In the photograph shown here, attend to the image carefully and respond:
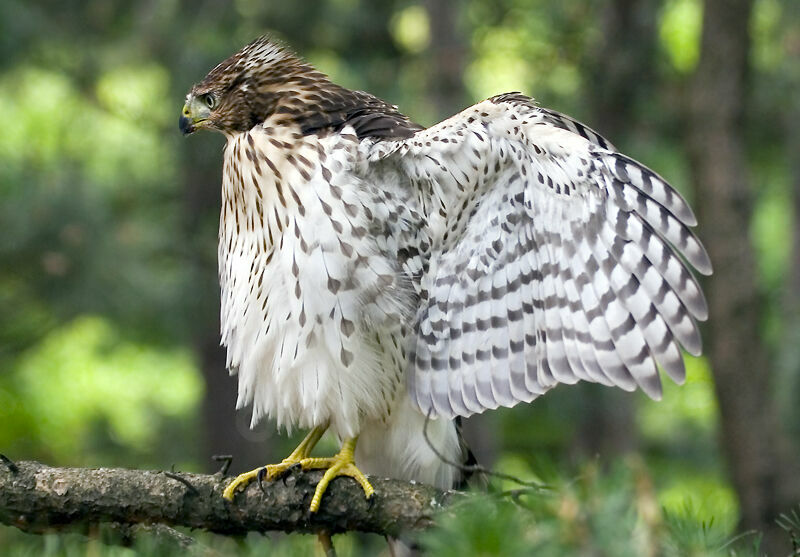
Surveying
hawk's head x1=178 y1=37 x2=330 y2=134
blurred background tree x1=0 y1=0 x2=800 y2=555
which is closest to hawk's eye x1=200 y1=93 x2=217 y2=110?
hawk's head x1=178 y1=37 x2=330 y2=134

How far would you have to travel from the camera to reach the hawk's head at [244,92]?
387 centimetres

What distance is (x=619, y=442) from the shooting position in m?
8.70

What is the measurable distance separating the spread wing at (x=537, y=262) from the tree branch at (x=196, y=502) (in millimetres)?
605

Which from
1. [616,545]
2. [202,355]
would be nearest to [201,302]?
[202,355]

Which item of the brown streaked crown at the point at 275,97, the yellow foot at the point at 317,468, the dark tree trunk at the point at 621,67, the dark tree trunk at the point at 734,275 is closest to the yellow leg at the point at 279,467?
the yellow foot at the point at 317,468

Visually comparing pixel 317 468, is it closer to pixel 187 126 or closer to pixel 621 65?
pixel 187 126

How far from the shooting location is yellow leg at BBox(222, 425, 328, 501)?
3.10 meters

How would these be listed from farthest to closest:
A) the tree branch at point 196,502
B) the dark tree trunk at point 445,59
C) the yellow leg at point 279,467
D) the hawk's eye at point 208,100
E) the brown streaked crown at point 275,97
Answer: the dark tree trunk at point 445,59 → the hawk's eye at point 208,100 → the brown streaked crown at point 275,97 → the yellow leg at point 279,467 → the tree branch at point 196,502

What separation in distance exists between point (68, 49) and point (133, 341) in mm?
2862

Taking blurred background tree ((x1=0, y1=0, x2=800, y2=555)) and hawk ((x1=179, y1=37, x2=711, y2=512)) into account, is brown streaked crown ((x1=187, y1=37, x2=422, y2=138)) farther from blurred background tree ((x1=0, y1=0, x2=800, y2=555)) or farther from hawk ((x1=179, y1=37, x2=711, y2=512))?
blurred background tree ((x1=0, y1=0, x2=800, y2=555))

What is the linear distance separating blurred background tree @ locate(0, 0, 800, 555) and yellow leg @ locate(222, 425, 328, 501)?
1751 mm

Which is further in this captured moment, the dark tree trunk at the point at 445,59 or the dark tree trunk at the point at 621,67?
the dark tree trunk at the point at 621,67

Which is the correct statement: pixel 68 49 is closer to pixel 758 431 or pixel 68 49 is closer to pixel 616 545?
pixel 758 431

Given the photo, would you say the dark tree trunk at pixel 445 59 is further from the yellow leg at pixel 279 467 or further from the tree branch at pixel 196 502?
the tree branch at pixel 196 502
